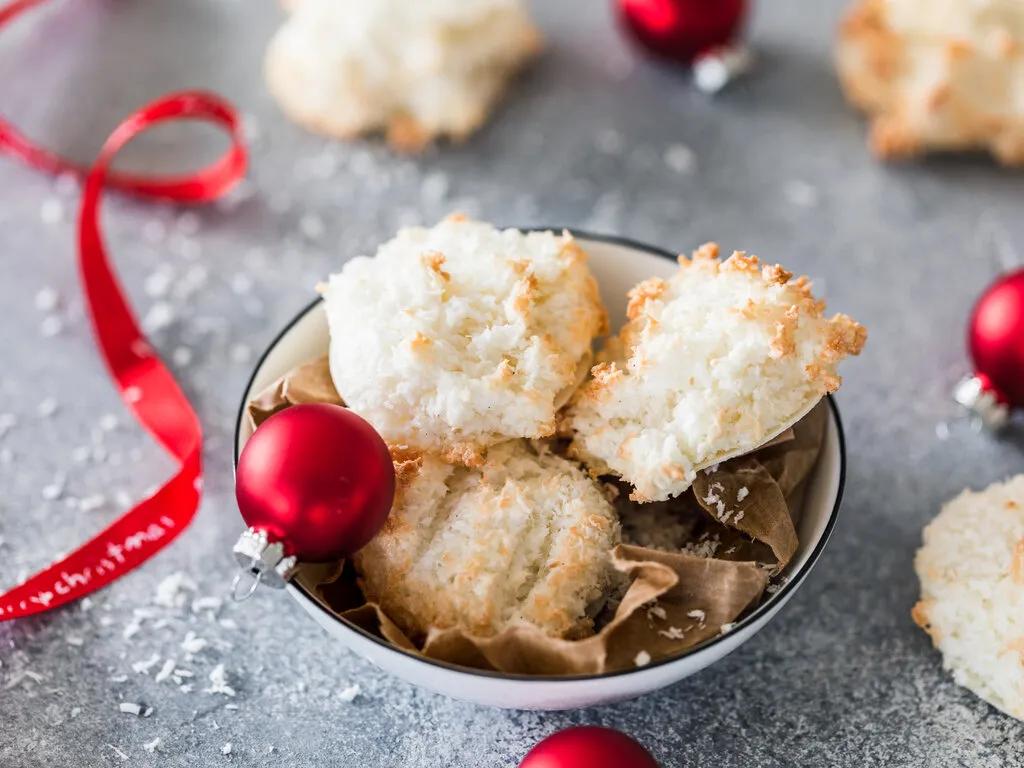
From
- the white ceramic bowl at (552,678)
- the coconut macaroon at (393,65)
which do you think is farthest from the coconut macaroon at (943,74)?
the white ceramic bowl at (552,678)

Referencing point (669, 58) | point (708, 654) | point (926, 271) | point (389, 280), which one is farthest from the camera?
point (669, 58)

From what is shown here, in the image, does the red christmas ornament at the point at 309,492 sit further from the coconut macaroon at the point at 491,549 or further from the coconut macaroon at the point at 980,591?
the coconut macaroon at the point at 980,591

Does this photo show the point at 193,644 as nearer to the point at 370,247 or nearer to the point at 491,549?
the point at 491,549

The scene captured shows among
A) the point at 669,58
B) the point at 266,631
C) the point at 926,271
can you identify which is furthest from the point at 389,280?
the point at 669,58

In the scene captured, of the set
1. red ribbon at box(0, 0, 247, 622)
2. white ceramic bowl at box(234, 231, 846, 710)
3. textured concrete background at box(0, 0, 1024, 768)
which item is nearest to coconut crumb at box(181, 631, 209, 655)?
textured concrete background at box(0, 0, 1024, 768)

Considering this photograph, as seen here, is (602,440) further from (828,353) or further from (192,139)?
(192,139)

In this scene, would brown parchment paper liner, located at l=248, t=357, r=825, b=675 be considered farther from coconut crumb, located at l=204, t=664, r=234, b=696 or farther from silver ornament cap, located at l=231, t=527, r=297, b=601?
coconut crumb, located at l=204, t=664, r=234, b=696
